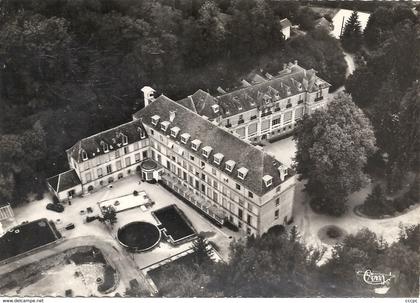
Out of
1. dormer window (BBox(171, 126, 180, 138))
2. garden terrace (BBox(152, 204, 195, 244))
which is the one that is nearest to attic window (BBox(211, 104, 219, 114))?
dormer window (BBox(171, 126, 180, 138))

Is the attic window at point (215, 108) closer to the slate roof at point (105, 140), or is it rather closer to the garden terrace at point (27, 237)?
the slate roof at point (105, 140)

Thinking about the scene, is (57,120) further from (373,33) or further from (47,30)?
(373,33)

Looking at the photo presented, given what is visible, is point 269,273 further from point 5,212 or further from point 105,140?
point 5,212

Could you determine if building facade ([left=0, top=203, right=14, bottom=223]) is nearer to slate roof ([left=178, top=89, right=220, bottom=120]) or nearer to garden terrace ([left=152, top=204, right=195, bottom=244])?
garden terrace ([left=152, top=204, right=195, bottom=244])

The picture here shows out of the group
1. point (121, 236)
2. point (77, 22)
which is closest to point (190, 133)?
point (121, 236)

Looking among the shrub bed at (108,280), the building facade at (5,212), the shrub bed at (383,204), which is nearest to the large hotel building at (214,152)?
the building facade at (5,212)

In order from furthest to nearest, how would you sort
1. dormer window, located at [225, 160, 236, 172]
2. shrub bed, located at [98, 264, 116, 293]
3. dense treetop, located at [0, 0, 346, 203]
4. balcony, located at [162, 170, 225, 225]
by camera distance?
dense treetop, located at [0, 0, 346, 203] → balcony, located at [162, 170, 225, 225] → dormer window, located at [225, 160, 236, 172] → shrub bed, located at [98, 264, 116, 293]
